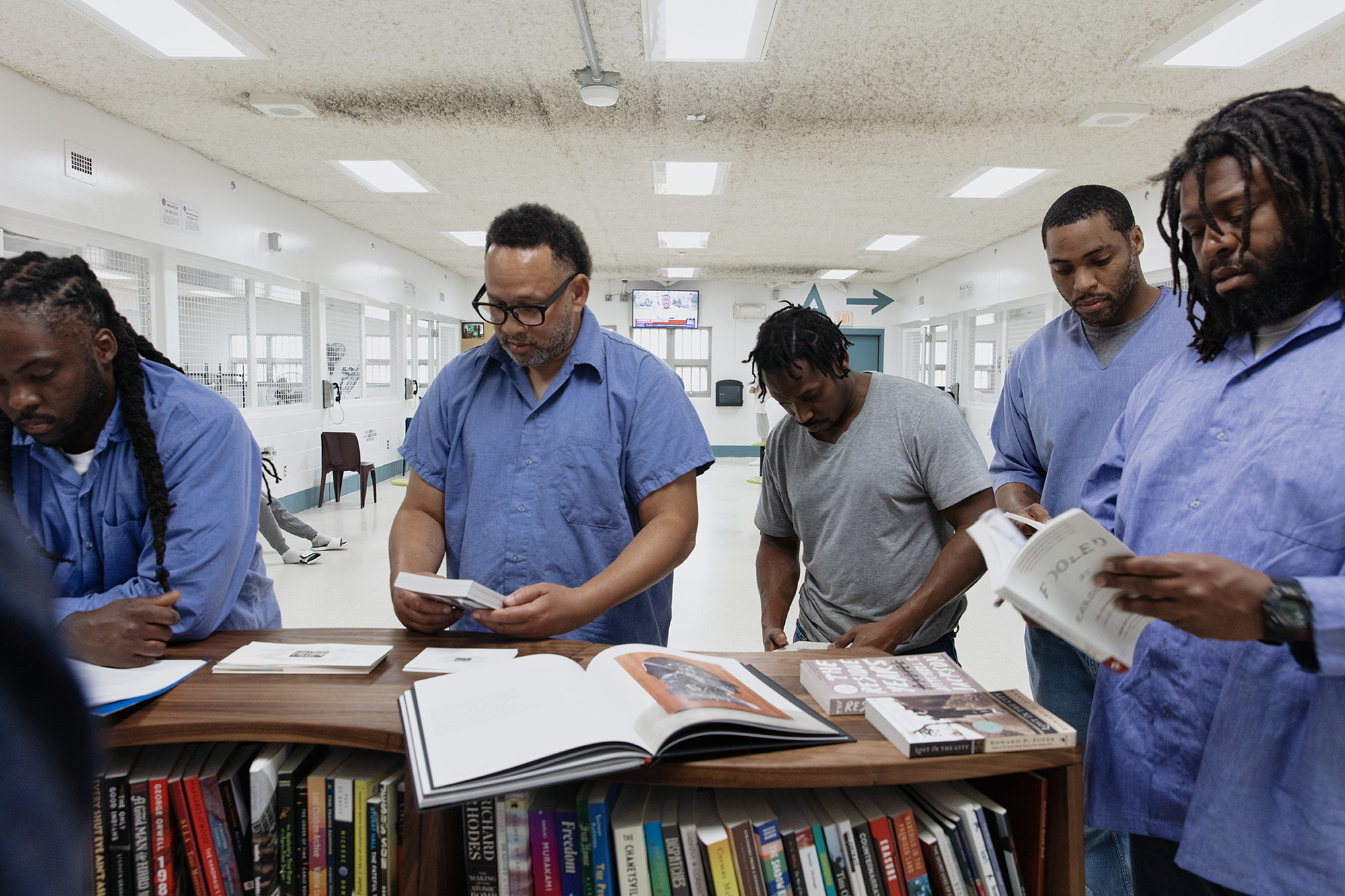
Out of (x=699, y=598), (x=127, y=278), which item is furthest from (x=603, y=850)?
(x=127, y=278)

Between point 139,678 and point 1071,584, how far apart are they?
1.31 metres

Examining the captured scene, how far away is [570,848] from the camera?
945mm

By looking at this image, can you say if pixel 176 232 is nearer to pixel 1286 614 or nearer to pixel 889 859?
pixel 889 859

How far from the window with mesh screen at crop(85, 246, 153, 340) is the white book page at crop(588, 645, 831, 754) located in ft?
17.2

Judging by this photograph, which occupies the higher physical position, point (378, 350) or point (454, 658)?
point (378, 350)

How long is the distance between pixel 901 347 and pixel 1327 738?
515 inches

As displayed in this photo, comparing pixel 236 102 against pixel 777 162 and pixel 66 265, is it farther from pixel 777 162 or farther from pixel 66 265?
pixel 66 265

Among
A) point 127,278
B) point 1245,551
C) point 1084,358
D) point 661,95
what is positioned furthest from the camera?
point 127,278

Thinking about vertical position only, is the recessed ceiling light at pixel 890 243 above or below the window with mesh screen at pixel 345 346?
above

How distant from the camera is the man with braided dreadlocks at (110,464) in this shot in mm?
1287

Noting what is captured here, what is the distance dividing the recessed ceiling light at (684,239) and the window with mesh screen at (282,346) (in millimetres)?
3966

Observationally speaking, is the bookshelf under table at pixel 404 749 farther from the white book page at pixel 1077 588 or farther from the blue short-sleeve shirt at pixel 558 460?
the blue short-sleeve shirt at pixel 558 460

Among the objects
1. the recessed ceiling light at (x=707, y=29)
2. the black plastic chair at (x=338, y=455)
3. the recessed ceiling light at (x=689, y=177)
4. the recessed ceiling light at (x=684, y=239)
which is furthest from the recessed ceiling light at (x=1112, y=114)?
the black plastic chair at (x=338, y=455)

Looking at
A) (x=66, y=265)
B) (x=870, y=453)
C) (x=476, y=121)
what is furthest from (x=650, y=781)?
(x=476, y=121)
